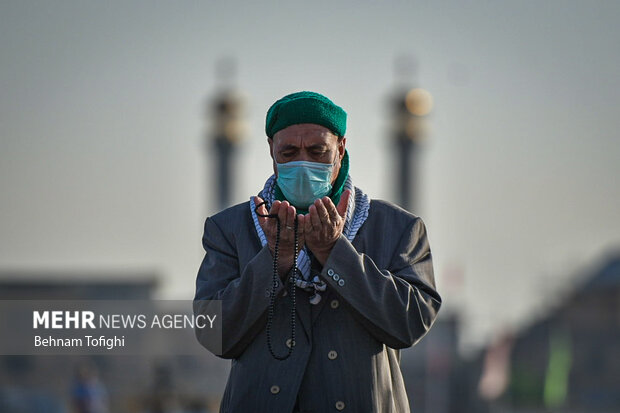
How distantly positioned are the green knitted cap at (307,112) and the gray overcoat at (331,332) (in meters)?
0.36

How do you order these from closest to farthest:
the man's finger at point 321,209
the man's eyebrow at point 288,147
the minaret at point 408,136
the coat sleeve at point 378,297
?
the man's finger at point 321,209
the coat sleeve at point 378,297
the man's eyebrow at point 288,147
the minaret at point 408,136

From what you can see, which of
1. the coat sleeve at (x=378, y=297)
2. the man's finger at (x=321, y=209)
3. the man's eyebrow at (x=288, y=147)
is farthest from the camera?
the man's eyebrow at (x=288, y=147)

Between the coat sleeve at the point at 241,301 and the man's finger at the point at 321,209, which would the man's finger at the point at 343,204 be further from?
the coat sleeve at the point at 241,301

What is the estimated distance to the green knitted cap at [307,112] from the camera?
4.99m

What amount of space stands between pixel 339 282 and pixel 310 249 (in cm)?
14

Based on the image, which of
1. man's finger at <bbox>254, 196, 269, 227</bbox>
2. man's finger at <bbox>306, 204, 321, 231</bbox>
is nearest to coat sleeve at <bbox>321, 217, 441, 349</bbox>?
man's finger at <bbox>306, 204, 321, 231</bbox>

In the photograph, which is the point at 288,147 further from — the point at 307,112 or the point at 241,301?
the point at 241,301

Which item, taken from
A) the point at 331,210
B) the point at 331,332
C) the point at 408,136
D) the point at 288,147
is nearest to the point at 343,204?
the point at 331,210

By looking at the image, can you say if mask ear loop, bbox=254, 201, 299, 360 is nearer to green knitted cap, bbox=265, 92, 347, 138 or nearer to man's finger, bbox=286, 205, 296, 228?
man's finger, bbox=286, 205, 296, 228

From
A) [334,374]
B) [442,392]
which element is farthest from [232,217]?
[442,392]

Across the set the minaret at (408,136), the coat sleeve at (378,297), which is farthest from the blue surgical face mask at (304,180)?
the minaret at (408,136)

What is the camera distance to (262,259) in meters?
4.94

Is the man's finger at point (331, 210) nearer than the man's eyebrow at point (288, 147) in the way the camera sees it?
Yes

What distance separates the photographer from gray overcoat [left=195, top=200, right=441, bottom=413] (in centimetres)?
489
